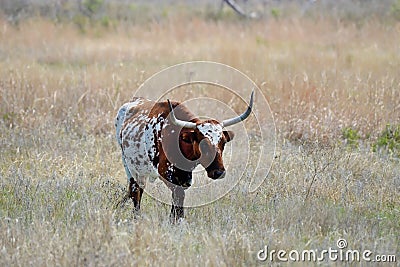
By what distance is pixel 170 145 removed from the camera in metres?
5.57

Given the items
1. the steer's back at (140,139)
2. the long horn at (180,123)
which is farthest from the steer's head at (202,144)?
the steer's back at (140,139)

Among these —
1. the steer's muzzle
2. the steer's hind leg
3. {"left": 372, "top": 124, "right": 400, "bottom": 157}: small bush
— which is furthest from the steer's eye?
{"left": 372, "top": 124, "right": 400, "bottom": 157}: small bush

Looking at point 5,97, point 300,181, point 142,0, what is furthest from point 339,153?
point 142,0

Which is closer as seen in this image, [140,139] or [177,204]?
[177,204]

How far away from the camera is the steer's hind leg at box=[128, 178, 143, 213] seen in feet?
20.1

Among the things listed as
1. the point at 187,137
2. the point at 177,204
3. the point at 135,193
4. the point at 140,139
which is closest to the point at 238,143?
the point at 135,193

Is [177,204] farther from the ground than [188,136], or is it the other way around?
[188,136]

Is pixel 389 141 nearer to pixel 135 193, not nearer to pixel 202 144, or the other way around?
pixel 135 193

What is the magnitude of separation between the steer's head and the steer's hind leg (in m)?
0.75

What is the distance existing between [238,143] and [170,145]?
10.3 feet

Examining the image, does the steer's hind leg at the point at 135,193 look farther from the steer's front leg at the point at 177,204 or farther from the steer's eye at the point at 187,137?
the steer's eye at the point at 187,137

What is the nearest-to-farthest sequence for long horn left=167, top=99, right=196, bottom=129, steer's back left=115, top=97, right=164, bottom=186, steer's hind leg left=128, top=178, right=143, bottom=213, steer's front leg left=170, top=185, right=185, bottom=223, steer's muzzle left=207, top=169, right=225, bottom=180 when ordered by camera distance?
steer's muzzle left=207, top=169, right=225, bottom=180
long horn left=167, top=99, right=196, bottom=129
steer's front leg left=170, top=185, right=185, bottom=223
steer's back left=115, top=97, right=164, bottom=186
steer's hind leg left=128, top=178, right=143, bottom=213

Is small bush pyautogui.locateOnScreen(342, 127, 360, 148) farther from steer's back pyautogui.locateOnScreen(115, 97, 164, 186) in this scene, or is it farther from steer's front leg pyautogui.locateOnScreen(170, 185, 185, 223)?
steer's front leg pyautogui.locateOnScreen(170, 185, 185, 223)

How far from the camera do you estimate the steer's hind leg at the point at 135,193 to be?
20.1ft
